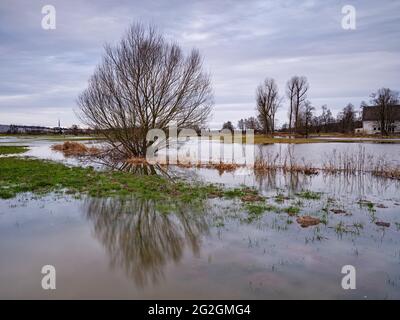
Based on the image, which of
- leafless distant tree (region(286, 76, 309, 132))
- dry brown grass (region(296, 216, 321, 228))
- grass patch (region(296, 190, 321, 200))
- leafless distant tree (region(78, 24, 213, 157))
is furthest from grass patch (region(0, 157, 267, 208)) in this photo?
leafless distant tree (region(286, 76, 309, 132))

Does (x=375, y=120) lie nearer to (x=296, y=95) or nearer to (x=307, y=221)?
(x=296, y=95)

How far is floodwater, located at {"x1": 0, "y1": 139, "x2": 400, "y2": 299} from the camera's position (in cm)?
430

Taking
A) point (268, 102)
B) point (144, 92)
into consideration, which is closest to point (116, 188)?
point (144, 92)

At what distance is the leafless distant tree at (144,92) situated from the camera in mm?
20719

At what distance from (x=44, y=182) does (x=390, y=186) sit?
40.9ft

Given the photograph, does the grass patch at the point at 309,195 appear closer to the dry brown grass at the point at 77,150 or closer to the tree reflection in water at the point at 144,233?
the tree reflection in water at the point at 144,233

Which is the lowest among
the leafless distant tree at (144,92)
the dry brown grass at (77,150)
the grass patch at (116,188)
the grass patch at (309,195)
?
the grass patch at (309,195)

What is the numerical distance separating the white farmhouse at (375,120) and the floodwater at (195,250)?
2758 inches

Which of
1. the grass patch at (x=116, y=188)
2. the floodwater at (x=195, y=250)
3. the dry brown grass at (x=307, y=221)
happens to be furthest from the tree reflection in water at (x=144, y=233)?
the dry brown grass at (x=307, y=221)

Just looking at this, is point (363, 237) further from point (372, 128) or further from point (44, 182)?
point (372, 128)

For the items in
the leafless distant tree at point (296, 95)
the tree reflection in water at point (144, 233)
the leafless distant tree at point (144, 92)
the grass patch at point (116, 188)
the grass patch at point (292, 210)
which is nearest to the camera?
the tree reflection in water at point (144, 233)

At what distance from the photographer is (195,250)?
562 centimetres

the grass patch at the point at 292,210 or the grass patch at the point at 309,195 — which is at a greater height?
the grass patch at the point at 309,195

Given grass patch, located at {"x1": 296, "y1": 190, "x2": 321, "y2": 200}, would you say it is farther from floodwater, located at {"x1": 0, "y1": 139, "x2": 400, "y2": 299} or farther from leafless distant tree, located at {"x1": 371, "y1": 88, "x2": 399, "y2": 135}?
leafless distant tree, located at {"x1": 371, "y1": 88, "x2": 399, "y2": 135}
